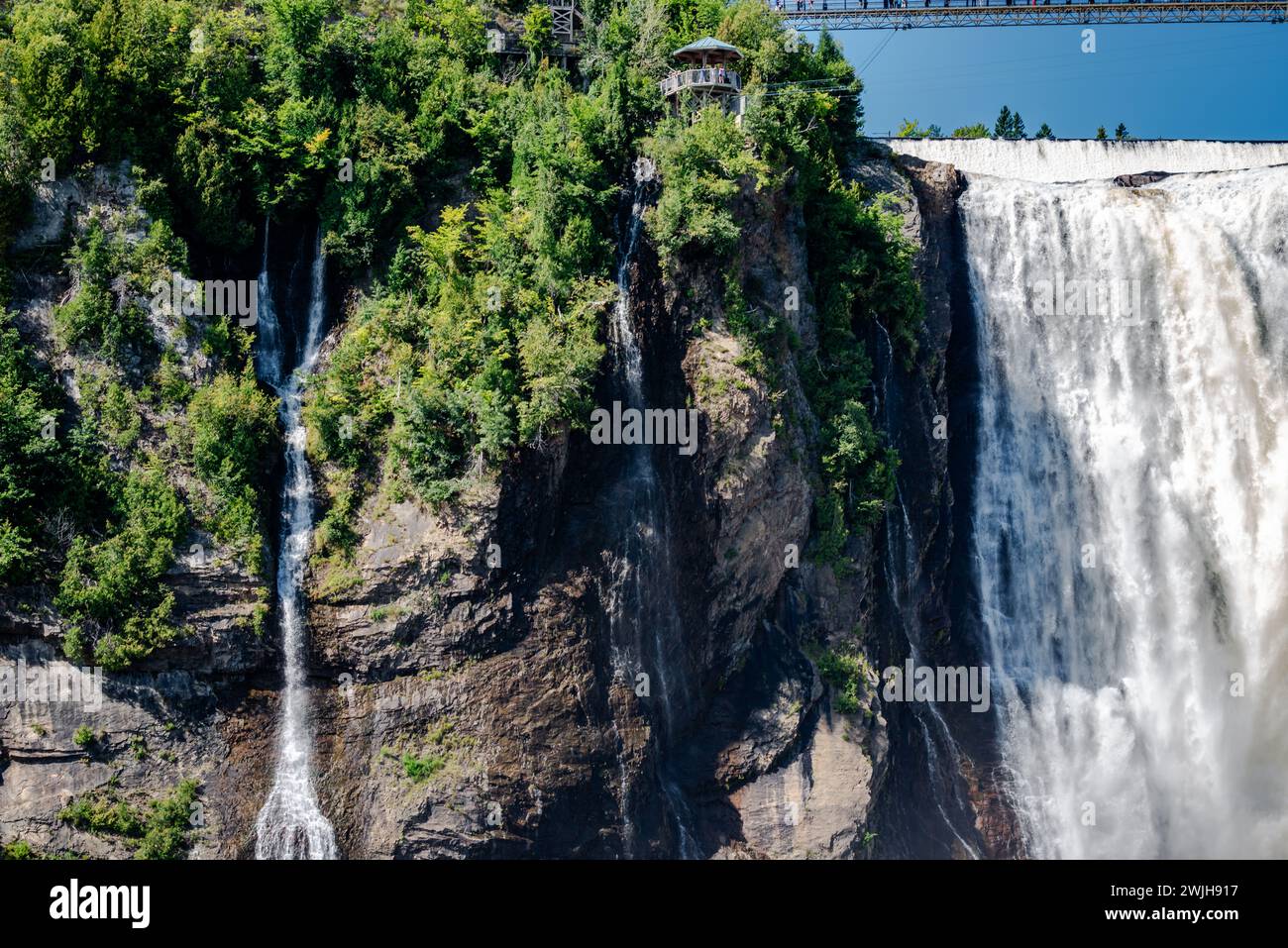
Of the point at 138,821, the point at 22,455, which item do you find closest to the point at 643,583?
the point at 138,821

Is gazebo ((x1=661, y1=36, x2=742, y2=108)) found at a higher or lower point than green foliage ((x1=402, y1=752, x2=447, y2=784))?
higher

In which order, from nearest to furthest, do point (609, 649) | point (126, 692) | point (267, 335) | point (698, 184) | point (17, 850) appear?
point (17, 850)
point (126, 692)
point (609, 649)
point (698, 184)
point (267, 335)

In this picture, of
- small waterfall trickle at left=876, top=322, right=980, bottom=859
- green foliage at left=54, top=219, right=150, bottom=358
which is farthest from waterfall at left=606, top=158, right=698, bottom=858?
green foliage at left=54, top=219, right=150, bottom=358

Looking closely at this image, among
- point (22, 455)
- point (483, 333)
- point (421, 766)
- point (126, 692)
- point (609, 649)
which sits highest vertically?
point (483, 333)

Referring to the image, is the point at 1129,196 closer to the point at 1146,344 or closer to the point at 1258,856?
the point at 1146,344

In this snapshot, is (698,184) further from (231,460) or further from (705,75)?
(231,460)

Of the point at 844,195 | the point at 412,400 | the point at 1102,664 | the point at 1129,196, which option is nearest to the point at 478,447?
the point at 412,400

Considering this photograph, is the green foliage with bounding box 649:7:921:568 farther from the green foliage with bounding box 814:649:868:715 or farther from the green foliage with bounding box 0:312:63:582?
the green foliage with bounding box 0:312:63:582
